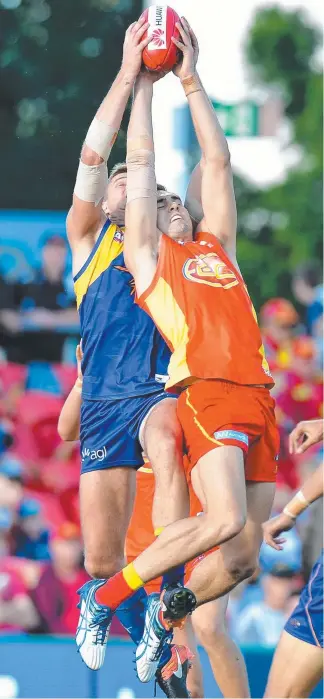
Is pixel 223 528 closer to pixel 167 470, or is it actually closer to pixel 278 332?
pixel 167 470

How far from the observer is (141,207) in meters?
6.42

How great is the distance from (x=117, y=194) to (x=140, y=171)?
20.2 inches

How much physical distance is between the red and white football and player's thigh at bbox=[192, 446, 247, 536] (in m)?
2.07

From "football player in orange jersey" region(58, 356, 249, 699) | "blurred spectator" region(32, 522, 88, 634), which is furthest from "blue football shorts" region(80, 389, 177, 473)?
"blurred spectator" region(32, 522, 88, 634)

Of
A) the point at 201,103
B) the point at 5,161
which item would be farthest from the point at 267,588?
the point at 5,161

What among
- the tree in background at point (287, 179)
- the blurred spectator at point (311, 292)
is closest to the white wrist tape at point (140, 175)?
the blurred spectator at point (311, 292)

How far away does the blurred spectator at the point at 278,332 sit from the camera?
11.5 meters

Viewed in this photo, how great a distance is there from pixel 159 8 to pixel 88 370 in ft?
6.40

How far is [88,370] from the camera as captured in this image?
687cm

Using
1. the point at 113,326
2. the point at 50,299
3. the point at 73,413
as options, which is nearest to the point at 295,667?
the point at 73,413

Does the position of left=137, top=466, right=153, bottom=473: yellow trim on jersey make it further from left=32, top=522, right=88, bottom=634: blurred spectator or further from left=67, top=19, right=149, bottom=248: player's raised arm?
left=32, top=522, right=88, bottom=634: blurred spectator

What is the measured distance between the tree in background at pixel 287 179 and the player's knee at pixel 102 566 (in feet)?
56.8

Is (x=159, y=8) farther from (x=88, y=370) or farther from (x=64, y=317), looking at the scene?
(x=64, y=317)

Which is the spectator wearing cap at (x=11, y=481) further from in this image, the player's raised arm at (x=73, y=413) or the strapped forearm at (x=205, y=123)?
the strapped forearm at (x=205, y=123)
